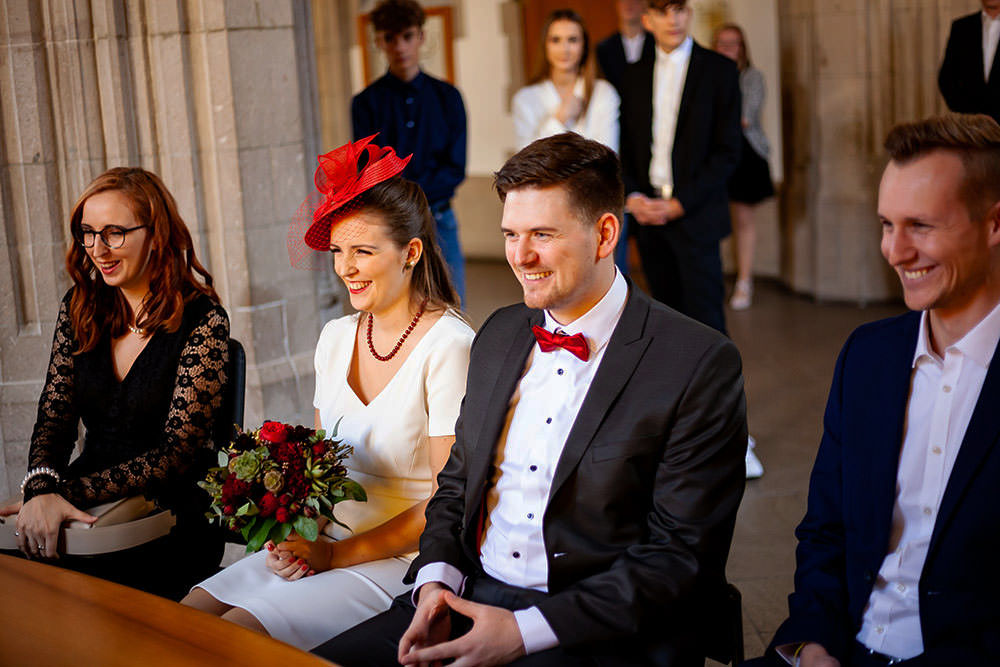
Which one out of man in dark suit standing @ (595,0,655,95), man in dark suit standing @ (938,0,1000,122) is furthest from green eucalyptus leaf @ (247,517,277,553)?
man in dark suit standing @ (938,0,1000,122)

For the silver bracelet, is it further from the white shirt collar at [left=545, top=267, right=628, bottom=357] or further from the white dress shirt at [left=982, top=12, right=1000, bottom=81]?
the white dress shirt at [left=982, top=12, right=1000, bottom=81]

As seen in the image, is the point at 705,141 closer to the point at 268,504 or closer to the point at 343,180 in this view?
the point at 343,180

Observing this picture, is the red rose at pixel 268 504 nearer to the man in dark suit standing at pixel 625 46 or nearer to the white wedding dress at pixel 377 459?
the white wedding dress at pixel 377 459

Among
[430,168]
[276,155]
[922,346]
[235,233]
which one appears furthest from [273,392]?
[922,346]

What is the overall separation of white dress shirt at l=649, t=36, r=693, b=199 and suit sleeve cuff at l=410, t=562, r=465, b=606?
121 inches

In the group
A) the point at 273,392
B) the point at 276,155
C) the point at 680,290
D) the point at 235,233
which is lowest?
the point at 273,392

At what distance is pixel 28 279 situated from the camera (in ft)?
15.1

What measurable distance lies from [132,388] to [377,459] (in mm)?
788

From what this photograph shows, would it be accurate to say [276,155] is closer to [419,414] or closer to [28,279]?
[28,279]

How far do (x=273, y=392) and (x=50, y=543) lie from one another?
2008mm

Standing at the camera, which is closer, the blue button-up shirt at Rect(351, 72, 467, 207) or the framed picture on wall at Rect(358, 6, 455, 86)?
the blue button-up shirt at Rect(351, 72, 467, 207)

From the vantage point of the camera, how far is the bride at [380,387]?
8.60 feet

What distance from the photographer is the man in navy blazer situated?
6.50 feet

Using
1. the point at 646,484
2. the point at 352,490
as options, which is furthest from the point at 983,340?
the point at 352,490
